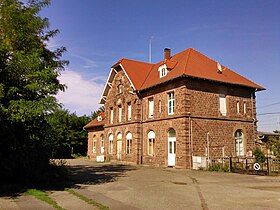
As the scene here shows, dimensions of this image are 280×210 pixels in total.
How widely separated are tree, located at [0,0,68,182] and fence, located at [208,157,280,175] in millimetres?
11816

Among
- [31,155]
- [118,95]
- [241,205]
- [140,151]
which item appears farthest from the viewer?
[118,95]

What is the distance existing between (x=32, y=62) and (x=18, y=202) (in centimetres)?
492

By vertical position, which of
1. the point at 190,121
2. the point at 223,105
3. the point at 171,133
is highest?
the point at 223,105

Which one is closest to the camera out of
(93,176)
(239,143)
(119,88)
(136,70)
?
(93,176)

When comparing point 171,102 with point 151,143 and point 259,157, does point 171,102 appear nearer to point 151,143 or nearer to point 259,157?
point 151,143

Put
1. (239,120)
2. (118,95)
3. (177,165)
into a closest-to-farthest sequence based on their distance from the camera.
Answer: (177,165) < (239,120) < (118,95)

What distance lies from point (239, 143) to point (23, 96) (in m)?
18.6

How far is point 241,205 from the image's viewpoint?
8359mm

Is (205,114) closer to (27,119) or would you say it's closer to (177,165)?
(177,165)

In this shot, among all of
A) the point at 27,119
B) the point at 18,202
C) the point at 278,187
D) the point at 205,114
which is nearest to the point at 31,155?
the point at 27,119

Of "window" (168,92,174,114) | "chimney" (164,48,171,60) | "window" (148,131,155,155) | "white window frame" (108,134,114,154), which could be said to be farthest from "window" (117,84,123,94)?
"window" (168,92,174,114)

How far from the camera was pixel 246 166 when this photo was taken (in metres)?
19.0

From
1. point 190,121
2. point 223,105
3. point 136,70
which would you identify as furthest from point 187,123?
point 136,70

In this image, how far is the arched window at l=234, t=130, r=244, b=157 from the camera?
2383 cm
